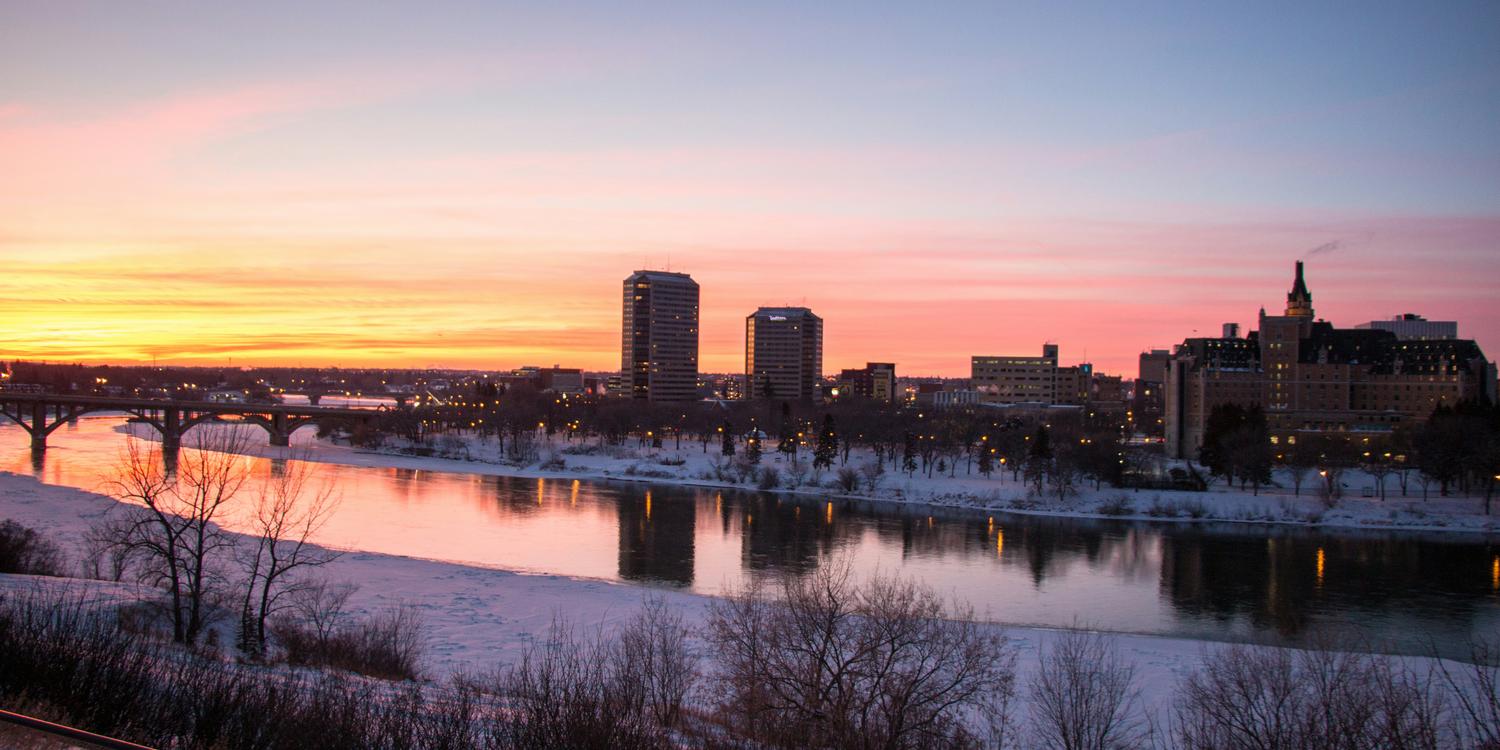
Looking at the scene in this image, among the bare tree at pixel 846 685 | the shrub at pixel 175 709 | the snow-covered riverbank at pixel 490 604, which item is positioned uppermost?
the shrub at pixel 175 709

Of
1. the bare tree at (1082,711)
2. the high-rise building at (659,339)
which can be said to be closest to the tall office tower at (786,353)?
the high-rise building at (659,339)

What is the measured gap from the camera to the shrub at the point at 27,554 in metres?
18.1

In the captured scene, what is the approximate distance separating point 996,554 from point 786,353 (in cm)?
10021

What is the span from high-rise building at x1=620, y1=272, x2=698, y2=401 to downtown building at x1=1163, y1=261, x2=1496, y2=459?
6417 cm

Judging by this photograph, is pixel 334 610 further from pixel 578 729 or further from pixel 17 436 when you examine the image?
pixel 17 436

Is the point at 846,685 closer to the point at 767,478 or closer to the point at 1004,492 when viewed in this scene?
the point at 1004,492

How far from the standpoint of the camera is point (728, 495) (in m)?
45.2

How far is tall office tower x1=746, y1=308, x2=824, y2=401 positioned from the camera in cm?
13025

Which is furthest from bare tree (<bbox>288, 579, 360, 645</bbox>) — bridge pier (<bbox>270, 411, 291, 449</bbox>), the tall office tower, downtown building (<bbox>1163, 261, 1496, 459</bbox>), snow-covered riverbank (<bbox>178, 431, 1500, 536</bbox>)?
the tall office tower

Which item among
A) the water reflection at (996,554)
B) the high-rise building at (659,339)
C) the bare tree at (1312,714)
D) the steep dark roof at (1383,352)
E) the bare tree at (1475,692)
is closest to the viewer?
the bare tree at (1312,714)

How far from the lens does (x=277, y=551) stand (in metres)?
24.2

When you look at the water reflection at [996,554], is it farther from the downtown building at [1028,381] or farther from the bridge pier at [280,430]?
the downtown building at [1028,381]

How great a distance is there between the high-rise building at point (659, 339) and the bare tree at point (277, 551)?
6791cm

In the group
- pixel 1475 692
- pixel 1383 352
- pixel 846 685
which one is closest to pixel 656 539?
pixel 846 685
